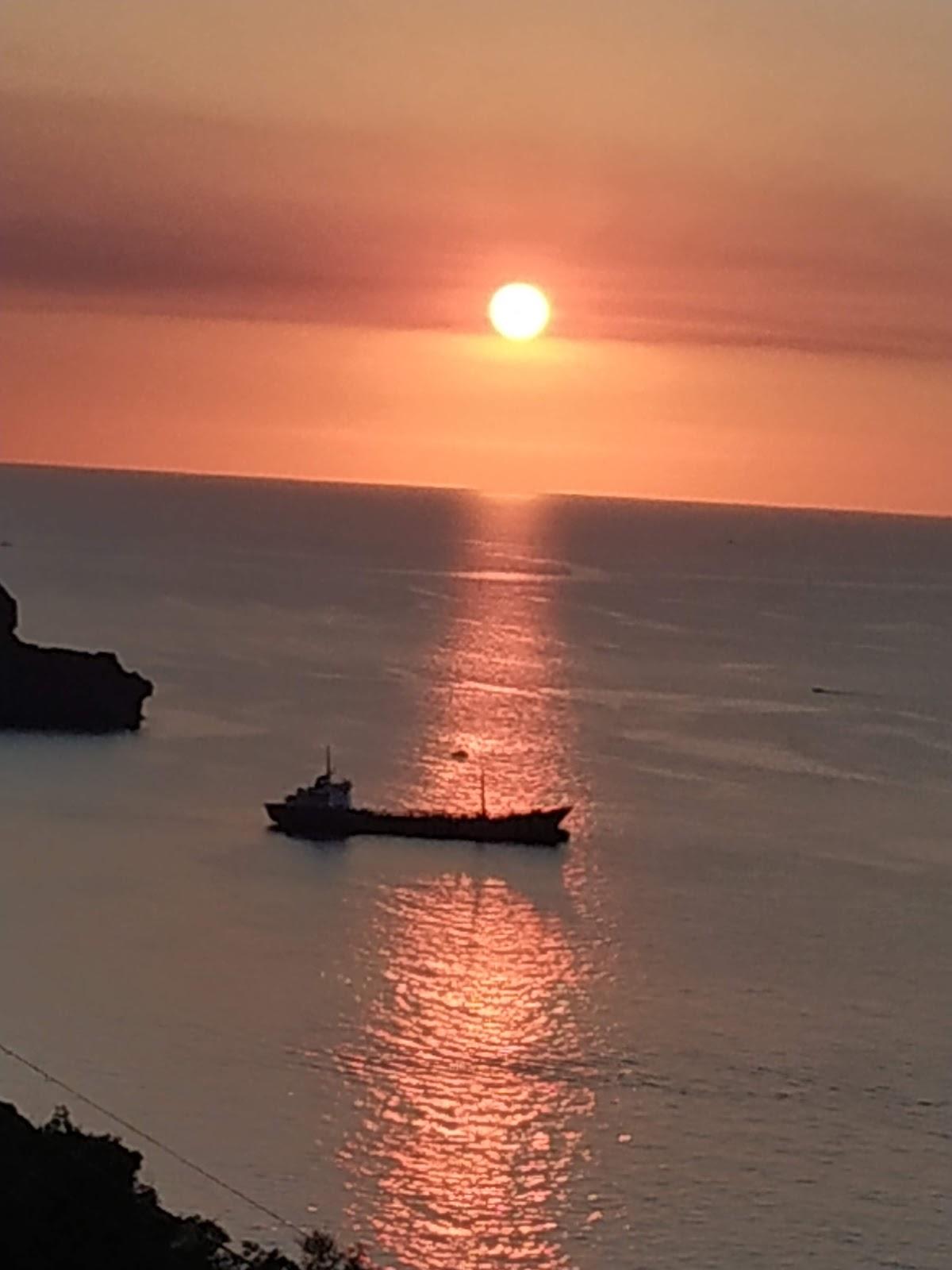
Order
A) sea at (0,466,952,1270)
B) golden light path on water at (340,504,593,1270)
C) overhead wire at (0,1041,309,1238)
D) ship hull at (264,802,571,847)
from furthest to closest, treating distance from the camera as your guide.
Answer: ship hull at (264,802,571,847)
sea at (0,466,952,1270)
golden light path on water at (340,504,593,1270)
overhead wire at (0,1041,309,1238)

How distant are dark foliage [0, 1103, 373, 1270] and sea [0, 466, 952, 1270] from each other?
12508 millimetres

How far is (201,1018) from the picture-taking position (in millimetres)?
50625

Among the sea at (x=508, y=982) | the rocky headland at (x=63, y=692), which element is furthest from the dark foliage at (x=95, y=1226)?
the rocky headland at (x=63, y=692)

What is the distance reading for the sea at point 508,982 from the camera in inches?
1577

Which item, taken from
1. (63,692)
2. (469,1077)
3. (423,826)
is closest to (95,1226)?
(469,1077)

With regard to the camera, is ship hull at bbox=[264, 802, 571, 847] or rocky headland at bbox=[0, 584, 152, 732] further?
rocky headland at bbox=[0, 584, 152, 732]

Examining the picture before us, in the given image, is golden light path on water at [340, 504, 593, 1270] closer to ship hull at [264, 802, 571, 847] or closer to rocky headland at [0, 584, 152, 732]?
ship hull at [264, 802, 571, 847]

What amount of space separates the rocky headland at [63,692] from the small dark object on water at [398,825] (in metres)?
24.5

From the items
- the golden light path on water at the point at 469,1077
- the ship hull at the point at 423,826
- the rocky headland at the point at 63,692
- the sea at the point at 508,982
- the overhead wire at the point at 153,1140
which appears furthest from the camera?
the rocky headland at the point at 63,692

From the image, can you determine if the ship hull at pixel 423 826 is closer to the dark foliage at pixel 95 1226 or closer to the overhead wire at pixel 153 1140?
the overhead wire at pixel 153 1140

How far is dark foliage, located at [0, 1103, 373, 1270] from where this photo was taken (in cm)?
2220

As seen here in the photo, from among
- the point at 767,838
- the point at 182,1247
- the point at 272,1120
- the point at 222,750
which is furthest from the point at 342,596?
the point at 182,1247

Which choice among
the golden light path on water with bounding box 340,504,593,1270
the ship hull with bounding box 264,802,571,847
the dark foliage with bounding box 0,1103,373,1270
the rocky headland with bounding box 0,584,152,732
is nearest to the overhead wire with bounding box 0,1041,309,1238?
the golden light path on water with bounding box 340,504,593,1270

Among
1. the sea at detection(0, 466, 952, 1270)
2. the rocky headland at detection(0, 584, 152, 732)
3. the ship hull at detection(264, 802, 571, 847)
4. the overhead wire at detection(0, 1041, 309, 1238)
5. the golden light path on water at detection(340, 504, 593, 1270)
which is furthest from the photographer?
the rocky headland at detection(0, 584, 152, 732)
